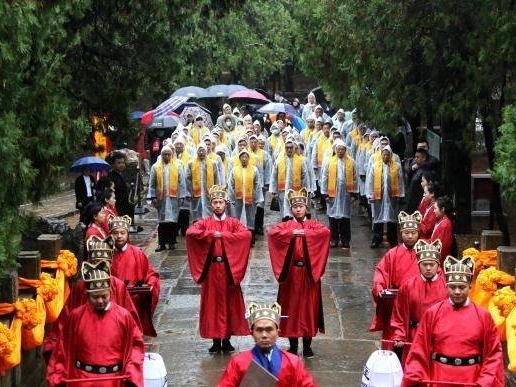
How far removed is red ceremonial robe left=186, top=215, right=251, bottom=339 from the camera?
1432 cm

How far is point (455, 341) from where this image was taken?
10.3 meters

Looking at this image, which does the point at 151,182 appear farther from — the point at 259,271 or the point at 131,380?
the point at 131,380

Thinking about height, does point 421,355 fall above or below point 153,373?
above

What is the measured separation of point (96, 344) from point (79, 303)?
4.58ft

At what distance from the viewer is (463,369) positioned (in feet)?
33.7

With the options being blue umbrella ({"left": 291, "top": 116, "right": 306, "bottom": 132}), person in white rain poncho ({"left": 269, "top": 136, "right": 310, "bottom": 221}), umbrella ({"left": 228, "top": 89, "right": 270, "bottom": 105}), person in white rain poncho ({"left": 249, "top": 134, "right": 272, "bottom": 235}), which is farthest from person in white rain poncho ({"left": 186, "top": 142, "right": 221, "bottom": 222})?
umbrella ({"left": 228, "top": 89, "right": 270, "bottom": 105})

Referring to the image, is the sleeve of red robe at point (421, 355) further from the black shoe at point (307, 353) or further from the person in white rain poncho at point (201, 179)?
the person in white rain poncho at point (201, 179)

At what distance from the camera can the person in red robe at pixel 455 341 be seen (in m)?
10.2

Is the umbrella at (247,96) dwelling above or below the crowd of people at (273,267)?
above

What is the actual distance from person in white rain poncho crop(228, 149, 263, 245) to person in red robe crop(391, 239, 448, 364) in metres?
10.1

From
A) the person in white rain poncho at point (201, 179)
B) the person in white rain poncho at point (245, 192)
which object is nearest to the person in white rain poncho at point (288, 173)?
the person in white rain poncho at point (245, 192)

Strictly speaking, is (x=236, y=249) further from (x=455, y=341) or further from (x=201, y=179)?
(x=201, y=179)

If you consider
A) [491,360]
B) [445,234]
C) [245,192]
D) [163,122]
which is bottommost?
[491,360]

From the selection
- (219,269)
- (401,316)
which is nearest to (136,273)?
(219,269)
